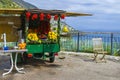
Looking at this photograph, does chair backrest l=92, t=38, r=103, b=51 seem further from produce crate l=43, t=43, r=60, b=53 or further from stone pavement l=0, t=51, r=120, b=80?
produce crate l=43, t=43, r=60, b=53

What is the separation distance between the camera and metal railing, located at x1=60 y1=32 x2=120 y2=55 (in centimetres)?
1694

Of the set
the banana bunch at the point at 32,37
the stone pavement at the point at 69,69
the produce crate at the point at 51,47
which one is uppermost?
the banana bunch at the point at 32,37

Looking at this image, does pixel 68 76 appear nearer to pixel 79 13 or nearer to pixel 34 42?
pixel 34 42

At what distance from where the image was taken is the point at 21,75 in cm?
1152

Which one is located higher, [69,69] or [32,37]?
[32,37]

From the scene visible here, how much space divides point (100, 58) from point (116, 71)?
2873 millimetres

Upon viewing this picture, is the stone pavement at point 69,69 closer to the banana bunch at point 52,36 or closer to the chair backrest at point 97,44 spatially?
the chair backrest at point 97,44

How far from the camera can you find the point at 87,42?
59.1ft

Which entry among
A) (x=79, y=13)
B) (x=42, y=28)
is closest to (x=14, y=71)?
(x=42, y=28)

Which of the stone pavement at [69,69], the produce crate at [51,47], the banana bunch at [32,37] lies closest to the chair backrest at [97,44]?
the stone pavement at [69,69]

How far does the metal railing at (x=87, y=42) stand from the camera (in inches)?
667

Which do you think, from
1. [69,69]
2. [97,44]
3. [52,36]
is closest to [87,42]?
[97,44]

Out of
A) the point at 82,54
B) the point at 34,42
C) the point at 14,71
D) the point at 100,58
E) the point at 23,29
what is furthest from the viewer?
the point at 82,54

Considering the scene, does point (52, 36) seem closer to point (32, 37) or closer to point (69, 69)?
point (32, 37)
